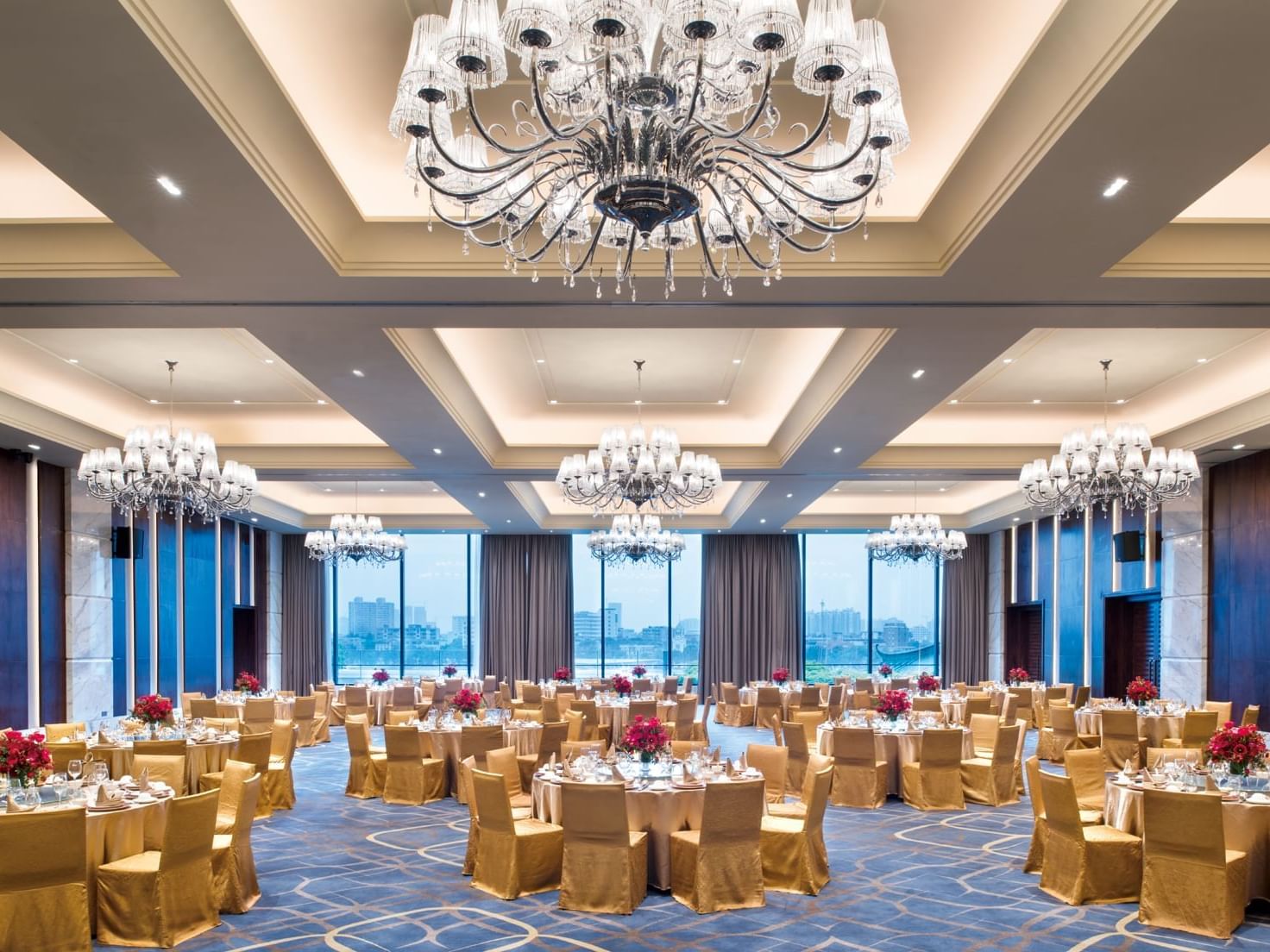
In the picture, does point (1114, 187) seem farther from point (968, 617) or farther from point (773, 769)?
point (968, 617)

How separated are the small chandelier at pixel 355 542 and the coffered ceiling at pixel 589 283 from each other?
4158mm

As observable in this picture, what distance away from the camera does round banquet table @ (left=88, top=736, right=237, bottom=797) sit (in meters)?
9.02

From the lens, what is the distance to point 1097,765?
7.75m

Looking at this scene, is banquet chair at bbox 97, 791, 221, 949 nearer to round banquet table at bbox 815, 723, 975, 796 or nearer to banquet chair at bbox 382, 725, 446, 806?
banquet chair at bbox 382, 725, 446, 806

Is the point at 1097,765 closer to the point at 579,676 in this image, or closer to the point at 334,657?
the point at 579,676

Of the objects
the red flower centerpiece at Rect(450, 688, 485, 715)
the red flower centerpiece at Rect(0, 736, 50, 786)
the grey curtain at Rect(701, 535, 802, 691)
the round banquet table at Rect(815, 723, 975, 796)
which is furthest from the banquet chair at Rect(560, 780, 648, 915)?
the grey curtain at Rect(701, 535, 802, 691)

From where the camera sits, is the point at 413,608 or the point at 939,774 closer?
the point at 939,774

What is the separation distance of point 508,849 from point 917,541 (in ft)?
36.3

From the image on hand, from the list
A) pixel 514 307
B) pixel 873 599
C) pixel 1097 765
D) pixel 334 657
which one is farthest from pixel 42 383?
pixel 873 599

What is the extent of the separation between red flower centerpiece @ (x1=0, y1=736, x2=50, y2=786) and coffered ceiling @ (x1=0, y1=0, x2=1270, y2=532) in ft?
8.96

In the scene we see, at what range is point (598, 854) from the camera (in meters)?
6.35

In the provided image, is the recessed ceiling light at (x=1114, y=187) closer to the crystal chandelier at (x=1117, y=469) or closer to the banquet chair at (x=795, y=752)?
the crystal chandelier at (x=1117, y=469)

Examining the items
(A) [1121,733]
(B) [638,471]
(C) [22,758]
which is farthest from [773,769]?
(A) [1121,733]

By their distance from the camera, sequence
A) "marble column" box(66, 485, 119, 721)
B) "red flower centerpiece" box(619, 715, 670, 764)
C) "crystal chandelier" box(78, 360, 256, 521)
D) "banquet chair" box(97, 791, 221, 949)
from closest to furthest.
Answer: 1. "banquet chair" box(97, 791, 221, 949)
2. "red flower centerpiece" box(619, 715, 670, 764)
3. "crystal chandelier" box(78, 360, 256, 521)
4. "marble column" box(66, 485, 119, 721)
